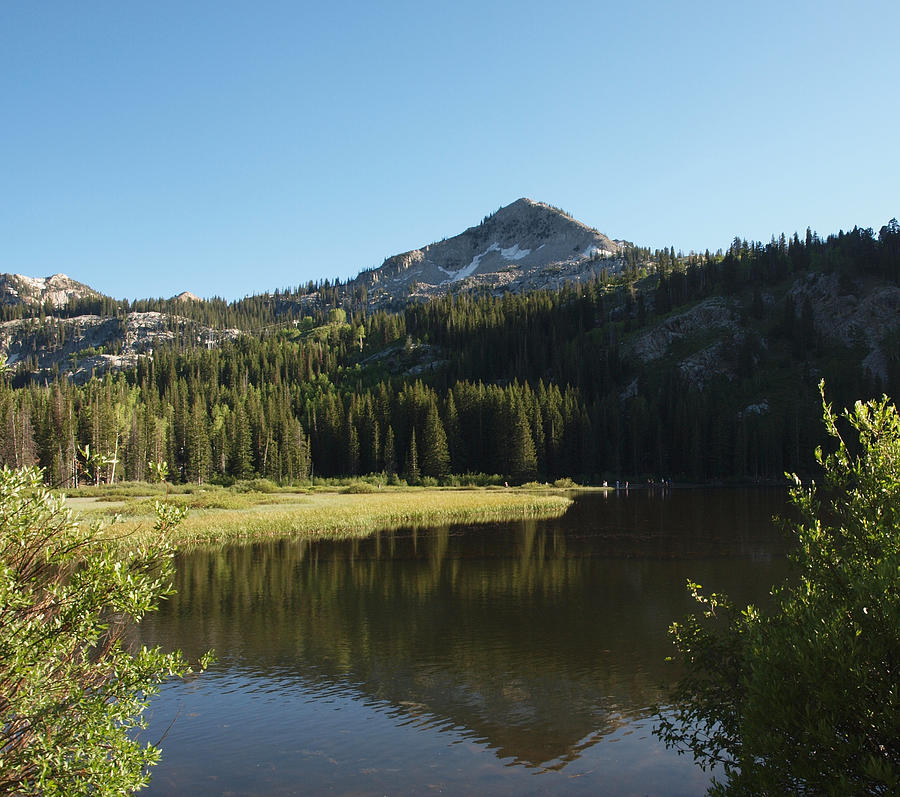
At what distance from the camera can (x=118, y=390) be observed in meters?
193

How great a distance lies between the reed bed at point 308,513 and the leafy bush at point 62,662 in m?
39.5

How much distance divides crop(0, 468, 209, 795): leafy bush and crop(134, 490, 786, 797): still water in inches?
277

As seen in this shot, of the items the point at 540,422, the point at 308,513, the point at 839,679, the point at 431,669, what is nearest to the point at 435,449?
the point at 540,422

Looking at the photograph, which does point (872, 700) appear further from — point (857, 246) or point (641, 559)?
point (857, 246)

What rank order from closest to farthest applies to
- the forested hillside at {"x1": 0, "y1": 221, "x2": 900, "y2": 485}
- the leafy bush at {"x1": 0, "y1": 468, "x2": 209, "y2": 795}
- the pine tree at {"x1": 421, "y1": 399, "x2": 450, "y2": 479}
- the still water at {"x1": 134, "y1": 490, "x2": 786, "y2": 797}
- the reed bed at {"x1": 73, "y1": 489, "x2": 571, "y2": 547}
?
1. the leafy bush at {"x1": 0, "y1": 468, "x2": 209, "y2": 795}
2. the still water at {"x1": 134, "y1": 490, "x2": 786, "y2": 797}
3. the reed bed at {"x1": 73, "y1": 489, "x2": 571, "y2": 547}
4. the pine tree at {"x1": 421, "y1": 399, "x2": 450, "y2": 479}
5. the forested hillside at {"x1": 0, "y1": 221, "x2": 900, "y2": 485}

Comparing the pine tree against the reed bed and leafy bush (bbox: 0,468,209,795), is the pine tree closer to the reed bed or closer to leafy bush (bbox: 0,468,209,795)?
the reed bed

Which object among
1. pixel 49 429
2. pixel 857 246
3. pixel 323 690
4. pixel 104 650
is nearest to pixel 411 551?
pixel 323 690

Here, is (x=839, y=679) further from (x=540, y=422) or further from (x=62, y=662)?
(x=540, y=422)

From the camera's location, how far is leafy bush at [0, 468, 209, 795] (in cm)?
920

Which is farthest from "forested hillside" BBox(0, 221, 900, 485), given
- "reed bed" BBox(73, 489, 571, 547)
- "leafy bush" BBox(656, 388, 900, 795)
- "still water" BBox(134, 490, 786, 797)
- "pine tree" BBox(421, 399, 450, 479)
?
"leafy bush" BBox(656, 388, 900, 795)

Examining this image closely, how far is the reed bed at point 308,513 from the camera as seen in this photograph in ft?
191

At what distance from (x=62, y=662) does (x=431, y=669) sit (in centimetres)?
1570

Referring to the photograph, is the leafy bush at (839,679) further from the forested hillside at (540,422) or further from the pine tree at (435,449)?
the pine tree at (435,449)

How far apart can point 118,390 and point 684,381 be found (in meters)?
157
